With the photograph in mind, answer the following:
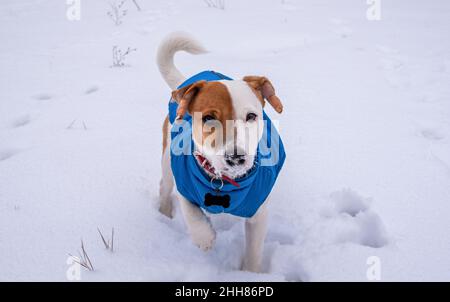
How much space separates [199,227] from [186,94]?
740 mm

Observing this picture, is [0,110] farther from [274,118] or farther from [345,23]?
[345,23]

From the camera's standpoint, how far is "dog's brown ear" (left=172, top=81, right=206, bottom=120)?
162 cm

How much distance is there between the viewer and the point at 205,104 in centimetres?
156

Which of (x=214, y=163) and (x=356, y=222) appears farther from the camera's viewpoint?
(x=356, y=222)

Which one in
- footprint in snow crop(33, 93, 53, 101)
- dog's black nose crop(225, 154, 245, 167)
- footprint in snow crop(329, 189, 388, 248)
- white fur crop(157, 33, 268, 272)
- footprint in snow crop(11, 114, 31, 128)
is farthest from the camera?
footprint in snow crop(33, 93, 53, 101)

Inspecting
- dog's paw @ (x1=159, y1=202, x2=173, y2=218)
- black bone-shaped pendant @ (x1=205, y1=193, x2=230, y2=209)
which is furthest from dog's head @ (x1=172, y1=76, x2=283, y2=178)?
dog's paw @ (x1=159, y1=202, x2=173, y2=218)

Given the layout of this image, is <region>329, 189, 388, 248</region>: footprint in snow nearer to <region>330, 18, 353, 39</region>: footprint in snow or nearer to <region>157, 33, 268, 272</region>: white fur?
<region>157, 33, 268, 272</region>: white fur

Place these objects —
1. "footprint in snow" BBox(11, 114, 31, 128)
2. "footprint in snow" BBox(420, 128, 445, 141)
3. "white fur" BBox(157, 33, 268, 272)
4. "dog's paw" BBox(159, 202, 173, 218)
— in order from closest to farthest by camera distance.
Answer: "white fur" BBox(157, 33, 268, 272) → "dog's paw" BBox(159, 202, 173, 218) → "footprint in snow" BBox(420, 128, 445, 141) → "footprint in snow" BBox(11, 114, 31, 128)

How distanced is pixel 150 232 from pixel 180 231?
0.76 feet

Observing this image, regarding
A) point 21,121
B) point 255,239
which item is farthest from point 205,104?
point 21,121

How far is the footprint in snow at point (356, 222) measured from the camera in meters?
2.02

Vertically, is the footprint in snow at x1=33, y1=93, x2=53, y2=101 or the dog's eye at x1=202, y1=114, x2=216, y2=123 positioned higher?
the dog's eye at x1=202, y1=114, x2=216, y2=123

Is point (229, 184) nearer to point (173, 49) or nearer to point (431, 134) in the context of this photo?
point (173, 49)
